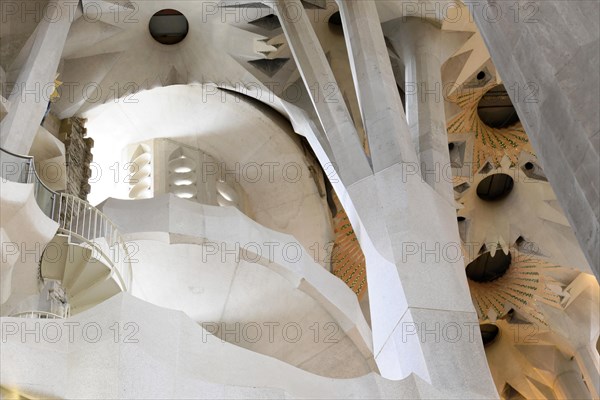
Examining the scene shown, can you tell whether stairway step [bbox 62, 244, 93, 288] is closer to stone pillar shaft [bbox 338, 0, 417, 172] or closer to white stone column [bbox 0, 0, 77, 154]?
white stone column [bbox 0, 0, 77, 154]

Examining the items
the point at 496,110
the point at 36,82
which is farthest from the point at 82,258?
the point at 496,110

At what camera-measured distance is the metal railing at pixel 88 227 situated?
35.0 feet

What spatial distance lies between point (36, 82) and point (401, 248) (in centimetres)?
506

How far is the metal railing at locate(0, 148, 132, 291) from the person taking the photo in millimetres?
10672

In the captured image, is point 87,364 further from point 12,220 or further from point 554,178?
point 554,178

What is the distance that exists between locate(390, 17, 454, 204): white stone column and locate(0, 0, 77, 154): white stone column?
4.66 meters

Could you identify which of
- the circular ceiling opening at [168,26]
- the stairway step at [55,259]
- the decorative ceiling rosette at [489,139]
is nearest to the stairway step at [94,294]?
the stairway step at [55,259]

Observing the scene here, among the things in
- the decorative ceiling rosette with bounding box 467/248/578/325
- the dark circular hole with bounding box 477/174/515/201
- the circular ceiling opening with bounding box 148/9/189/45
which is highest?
the circular ceiling opening with bounding box 148/9/189/45

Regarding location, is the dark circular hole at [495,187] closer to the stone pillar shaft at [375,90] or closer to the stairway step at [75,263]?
the stone pillar shaft at [375,90]

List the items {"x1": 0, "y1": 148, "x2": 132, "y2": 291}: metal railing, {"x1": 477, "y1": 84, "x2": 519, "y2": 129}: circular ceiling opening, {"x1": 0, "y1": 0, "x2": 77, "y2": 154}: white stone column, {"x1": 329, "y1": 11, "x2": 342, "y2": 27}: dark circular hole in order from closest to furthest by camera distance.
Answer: {"x1": 0, "y1": 148, "x2": 132, "y2": 291}: metal railing
{"x1": 0, "y1": 0, "x2": 77, "y2": 154}: white stone column
{"x1": 329, "y1": 11, "x2": 342, "y2": 27}: dark circular hole
{"x1": 477, "y1": 84, "x2": 519, "y2": 129}: circular ceiling opening

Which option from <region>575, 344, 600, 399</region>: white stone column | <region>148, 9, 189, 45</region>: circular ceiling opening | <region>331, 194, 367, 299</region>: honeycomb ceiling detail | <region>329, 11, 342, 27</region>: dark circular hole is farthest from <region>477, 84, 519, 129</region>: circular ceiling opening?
<region>148, 9, 189, 45</region>: circular ceiling opening

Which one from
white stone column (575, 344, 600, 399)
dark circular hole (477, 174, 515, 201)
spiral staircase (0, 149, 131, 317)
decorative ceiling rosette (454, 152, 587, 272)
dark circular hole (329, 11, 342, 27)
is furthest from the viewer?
dark circular hole (477, 174, 515, 201)

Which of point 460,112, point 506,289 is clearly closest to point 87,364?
point 460,112

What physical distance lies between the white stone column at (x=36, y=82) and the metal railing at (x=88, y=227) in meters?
0.68
